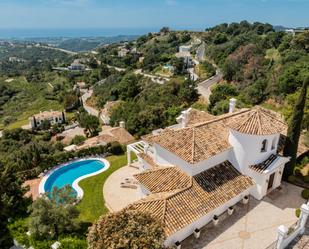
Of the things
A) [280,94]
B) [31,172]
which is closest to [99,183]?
[31,172]

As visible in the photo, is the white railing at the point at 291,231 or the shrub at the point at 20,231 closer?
the white railing at the point at 291,231

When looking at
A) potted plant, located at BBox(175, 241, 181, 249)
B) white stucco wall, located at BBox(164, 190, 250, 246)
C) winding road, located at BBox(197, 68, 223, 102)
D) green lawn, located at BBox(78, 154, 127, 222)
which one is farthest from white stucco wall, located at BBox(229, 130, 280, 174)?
winding road, located at BBox(197, 68, 223, 102)

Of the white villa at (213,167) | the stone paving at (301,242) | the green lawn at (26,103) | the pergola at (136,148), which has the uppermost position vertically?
the white villa at (213,167)

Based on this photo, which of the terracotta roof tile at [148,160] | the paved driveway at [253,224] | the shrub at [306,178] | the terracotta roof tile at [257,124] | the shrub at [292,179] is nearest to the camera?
the paved driveway at [253,224]

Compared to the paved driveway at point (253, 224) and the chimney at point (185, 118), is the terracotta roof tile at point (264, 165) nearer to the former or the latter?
the paved driveway at point (253, 224)

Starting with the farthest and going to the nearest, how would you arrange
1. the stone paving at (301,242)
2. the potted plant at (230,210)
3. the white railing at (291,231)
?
the potted plant at (230,210), the stone paving at (301,242), the white railing at (291,231)

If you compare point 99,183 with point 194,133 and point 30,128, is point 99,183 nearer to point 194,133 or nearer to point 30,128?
point 194,133

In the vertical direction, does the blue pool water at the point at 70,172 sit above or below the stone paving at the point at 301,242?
below

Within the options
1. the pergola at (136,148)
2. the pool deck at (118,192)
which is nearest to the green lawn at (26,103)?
Answer: the pergola at (136,148)
